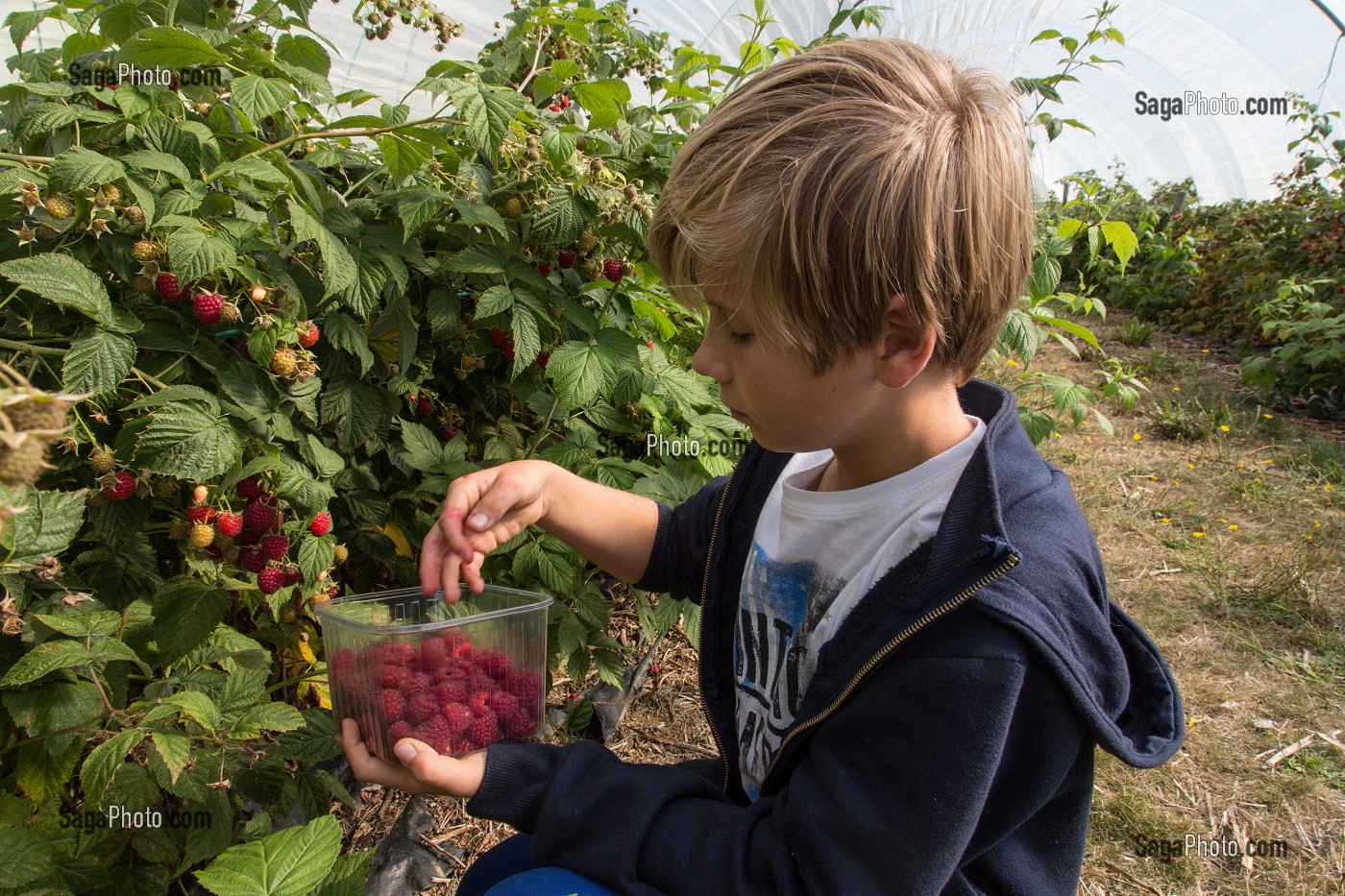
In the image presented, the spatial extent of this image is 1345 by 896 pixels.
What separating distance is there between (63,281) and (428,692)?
674 mm

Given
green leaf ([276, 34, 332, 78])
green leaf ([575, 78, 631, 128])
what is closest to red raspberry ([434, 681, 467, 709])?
green leaf ([575, 78, 631, 128])

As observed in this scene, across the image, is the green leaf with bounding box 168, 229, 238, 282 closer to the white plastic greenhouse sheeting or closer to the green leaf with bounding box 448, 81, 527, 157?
the green leaf with bounding box 448, 81, 527, 157

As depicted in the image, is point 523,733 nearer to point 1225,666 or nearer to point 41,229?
point 41,229

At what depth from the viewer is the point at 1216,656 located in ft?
8.58

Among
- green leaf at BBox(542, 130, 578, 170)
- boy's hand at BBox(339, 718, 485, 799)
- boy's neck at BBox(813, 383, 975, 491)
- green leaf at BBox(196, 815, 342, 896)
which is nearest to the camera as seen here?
green leaf at BBox(196, 815, 342, 896)

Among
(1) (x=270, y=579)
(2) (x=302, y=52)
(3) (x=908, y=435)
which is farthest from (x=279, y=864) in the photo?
(2) (x=302, y=52)

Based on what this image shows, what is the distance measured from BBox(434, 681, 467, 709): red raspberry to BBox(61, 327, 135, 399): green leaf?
548mm

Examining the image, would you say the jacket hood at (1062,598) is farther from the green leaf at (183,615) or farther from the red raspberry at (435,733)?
the green leaf at (183,615)

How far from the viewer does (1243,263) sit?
6371mm

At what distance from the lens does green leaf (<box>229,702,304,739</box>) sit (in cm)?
114

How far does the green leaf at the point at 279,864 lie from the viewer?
0.86 m

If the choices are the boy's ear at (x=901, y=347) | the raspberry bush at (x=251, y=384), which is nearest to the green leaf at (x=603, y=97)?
the raspberry bush at (x=251, y=384)

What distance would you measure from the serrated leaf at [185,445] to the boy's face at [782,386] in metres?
0.64

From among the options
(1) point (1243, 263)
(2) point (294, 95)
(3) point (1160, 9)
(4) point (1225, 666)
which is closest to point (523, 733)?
(2) point (294, 95)
